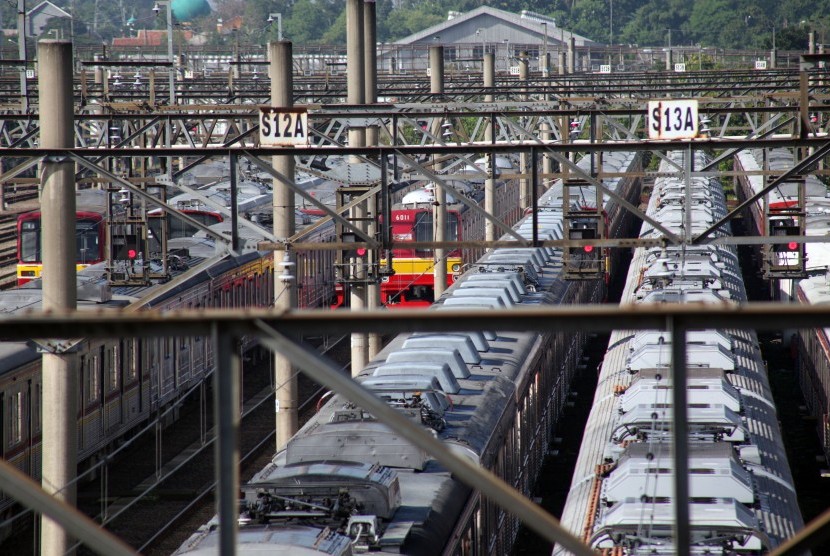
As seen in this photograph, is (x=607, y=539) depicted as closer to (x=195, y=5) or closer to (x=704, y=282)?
(x=704, y=282)

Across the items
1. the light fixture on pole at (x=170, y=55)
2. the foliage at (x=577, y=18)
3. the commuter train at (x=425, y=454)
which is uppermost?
the foliage at (x=577, y=18)

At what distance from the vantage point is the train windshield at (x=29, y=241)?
2598 centimetres

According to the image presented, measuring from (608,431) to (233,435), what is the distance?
857cm

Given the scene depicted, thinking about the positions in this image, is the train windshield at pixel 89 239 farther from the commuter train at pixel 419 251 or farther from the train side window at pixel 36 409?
the train side window at pixel 36 409

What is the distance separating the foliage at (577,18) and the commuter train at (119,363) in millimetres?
107375

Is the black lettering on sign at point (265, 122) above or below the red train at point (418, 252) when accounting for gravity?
above

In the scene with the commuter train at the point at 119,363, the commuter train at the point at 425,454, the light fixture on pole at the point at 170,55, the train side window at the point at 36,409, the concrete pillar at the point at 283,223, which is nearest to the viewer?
the commuter train at the point at 425,454

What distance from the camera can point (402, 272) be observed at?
29.0 m

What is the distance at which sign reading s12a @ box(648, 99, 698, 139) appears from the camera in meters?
12.8

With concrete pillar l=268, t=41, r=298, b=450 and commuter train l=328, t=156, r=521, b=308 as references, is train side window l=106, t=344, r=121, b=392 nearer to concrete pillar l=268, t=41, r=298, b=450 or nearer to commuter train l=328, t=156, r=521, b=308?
concrete pillar l=268, t=41, r=298, b=450

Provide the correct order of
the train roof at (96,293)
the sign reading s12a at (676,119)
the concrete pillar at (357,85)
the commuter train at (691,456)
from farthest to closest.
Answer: the concrete pillar at (357,85) < the train roof at (96,293) < the sign reading s12a at (676,119) < the commuter train at (691,456)

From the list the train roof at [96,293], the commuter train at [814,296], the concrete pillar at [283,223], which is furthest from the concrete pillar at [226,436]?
the commuter train at [814,296]

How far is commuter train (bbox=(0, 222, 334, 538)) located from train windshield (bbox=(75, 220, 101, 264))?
3072 mm

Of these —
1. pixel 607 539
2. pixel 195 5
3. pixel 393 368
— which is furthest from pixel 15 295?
pixel 195 5
